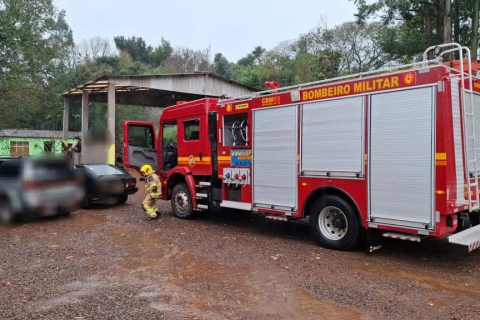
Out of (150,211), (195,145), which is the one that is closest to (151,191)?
(150,211)

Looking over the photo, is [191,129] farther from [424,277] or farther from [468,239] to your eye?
[468,239]

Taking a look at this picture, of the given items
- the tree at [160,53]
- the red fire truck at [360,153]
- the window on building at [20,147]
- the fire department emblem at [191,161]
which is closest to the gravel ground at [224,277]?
the red fire truck at [360,153]

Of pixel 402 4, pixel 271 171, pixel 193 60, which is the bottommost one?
pixel 271 171

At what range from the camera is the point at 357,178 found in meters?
6.12

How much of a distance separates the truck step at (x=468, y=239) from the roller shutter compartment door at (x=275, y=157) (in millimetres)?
2631

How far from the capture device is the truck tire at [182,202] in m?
9.55

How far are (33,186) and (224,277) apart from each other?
5010 millimetres

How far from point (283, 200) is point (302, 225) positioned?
1.90 meters

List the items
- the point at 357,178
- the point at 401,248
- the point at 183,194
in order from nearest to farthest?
the point at 357,178
the point at 401,248
the point at 183,194

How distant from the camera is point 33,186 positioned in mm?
8016

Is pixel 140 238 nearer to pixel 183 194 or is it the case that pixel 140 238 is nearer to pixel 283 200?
pixel 183 194

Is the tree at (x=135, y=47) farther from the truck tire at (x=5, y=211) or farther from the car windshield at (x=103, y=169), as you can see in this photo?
the truck tire at (x=5, y=211)

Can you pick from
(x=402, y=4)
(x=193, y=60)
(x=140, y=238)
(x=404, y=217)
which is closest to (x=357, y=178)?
(x=404, y=217)

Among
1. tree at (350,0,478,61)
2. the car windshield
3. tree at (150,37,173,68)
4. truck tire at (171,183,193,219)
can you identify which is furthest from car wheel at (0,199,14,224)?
tree at (150,37,173,68)
